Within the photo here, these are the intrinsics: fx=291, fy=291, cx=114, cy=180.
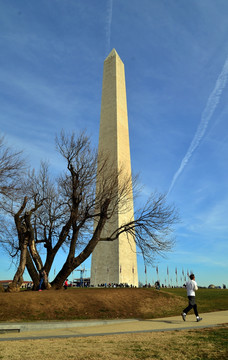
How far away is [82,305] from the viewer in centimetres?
1313

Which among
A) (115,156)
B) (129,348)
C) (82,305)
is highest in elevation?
(115,156)

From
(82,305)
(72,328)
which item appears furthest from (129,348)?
(82,305)

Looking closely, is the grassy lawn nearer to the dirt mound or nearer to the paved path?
the paved path

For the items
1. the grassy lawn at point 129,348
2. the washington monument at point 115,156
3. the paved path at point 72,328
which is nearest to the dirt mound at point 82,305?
the paved path at point 72,328

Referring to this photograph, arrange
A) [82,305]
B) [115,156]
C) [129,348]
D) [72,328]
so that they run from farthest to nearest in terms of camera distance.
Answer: [115,156]
[82,305]
[72,328]
[129,348]

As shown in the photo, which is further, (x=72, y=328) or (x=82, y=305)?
(x=82, y=305)

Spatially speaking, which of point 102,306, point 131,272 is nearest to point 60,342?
point 102,306

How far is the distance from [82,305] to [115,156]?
894 inches

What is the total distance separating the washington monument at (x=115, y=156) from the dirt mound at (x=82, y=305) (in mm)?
14379

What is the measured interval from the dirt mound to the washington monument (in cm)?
1438

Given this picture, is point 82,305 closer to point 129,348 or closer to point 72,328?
point 72,328

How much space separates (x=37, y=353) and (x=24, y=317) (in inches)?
265

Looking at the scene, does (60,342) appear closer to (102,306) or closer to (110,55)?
(102,306)

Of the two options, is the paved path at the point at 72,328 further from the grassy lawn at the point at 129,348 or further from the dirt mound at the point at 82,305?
the dirt mound at the point at 82,305
